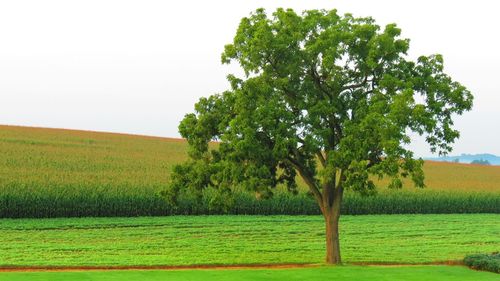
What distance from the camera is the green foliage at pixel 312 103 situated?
90.5 ft

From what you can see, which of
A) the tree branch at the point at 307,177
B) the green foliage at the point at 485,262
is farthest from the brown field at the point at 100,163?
the green foliage at the point at 485,262

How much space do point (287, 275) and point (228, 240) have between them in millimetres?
11544

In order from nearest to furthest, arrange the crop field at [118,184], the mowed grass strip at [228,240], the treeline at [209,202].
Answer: the mowed grass strip at [228,240], the treeline at [209,202], the crop field at [118,184]

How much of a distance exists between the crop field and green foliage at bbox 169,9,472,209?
12943mm

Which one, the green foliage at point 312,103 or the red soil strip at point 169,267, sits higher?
the green foliage at point 312,103

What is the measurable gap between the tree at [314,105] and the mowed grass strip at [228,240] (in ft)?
11.6

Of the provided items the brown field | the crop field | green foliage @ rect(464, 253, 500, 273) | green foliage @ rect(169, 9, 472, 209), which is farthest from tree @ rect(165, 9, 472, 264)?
the brown field

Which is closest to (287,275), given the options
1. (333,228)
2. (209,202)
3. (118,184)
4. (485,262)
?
(333,228)

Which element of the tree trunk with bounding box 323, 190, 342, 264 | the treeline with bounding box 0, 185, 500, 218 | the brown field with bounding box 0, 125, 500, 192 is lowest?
the tree trunk with bounding box 323, 190, 342, 264

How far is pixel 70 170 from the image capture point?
51375 mm

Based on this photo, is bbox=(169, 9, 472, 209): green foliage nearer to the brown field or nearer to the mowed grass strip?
the mowed grass strip

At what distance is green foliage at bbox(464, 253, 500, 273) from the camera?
28997 millimetres

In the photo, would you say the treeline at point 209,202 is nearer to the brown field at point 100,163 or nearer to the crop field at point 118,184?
the crop field at point 118,184

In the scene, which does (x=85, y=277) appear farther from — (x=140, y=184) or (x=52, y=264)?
(x=140, y=184)
